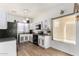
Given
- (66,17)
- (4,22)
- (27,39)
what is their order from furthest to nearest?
1. (27,39)
2. (66,17)
3. (4,22)

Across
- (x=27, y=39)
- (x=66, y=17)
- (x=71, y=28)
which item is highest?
(x=66, y=17)

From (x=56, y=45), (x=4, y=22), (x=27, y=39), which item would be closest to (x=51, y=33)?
(x=56, y=45)

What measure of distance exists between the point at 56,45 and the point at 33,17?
1301mm

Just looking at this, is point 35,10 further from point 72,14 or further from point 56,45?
point 56,45

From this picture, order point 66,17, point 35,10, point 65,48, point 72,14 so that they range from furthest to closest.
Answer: point 35,10, point 65,48, point 66,17, point 72,14

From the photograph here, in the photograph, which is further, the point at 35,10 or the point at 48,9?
the point at 35,10

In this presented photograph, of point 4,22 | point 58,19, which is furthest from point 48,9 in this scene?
point 4,22

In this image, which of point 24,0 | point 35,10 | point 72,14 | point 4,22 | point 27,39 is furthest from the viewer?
point 27,39

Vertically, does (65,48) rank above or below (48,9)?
below

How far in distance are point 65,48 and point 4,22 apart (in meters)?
1.96

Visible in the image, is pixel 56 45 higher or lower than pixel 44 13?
lower

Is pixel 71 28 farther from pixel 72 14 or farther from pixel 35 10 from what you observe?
pixel 35 10

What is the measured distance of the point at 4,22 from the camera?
165 centimetres

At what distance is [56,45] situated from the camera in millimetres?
2135
